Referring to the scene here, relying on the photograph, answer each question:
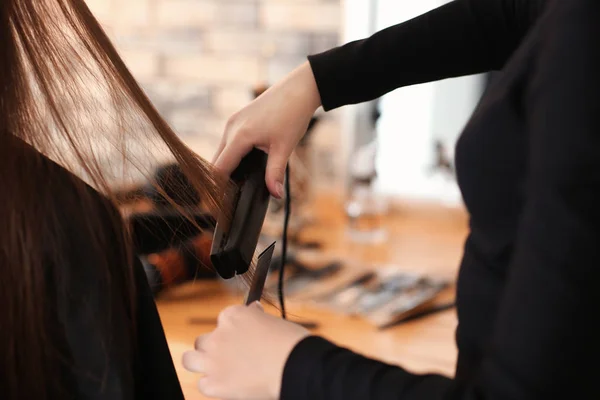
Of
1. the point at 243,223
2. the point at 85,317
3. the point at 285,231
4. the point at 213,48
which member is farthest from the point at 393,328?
the point at 213,48

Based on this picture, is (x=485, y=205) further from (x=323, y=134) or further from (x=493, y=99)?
(x=323, y=134)

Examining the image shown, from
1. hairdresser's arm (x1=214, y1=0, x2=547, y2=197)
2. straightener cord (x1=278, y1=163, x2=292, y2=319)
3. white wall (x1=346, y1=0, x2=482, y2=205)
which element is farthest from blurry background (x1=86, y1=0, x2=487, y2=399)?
hairdresser's arm (x1=214, y1=0, x2=547, y2=197)

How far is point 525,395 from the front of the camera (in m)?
0.38

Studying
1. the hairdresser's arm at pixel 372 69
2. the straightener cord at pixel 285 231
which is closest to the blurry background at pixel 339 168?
the straightener cord at pixel 285 231

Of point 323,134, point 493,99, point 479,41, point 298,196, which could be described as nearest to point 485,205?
point 493,99

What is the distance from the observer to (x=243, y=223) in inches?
23.7

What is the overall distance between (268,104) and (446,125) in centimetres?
97

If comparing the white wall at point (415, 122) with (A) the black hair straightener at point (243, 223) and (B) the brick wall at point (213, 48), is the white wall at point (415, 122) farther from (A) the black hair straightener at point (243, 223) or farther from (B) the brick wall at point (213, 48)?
(A) the black hair straightener at point (243, 223)

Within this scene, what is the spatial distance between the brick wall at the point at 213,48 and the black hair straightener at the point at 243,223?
1040 mm

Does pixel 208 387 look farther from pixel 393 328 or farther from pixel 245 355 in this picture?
pixel 393 328

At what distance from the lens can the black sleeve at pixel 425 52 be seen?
63 centimetres

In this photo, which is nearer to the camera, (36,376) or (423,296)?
(36,376)

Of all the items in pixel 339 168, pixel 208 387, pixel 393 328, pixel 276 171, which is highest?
pixel 276 171

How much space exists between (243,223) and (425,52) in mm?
238
